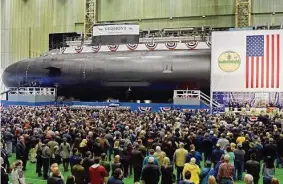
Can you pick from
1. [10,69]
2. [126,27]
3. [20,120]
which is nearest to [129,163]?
[20,120]

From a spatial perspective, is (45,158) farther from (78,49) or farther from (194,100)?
(78,49)

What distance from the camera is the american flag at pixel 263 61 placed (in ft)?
102

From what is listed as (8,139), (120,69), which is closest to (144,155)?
(8,139)

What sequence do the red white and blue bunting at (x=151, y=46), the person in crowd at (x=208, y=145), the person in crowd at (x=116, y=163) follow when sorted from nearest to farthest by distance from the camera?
the person in crowd at (x=116, y=163) < the person in crowd at (x=208, y=145) < the red white and blue bunting at (x=151, y=46)

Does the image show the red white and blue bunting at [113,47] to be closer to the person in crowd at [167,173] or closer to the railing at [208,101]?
the railing at [208,101]

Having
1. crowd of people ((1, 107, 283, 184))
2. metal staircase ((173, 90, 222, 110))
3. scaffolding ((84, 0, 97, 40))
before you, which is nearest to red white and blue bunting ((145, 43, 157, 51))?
metal staircase ((173, 90, 222, 110))

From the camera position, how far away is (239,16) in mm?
42094

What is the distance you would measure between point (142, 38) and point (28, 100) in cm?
1309

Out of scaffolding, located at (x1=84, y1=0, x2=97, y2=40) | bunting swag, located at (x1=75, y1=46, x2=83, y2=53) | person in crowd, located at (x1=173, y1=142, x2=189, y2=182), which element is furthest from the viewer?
scaffolding, located at (x1=84, y1=0, x2=97, y2=40)

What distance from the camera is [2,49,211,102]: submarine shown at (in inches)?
1406

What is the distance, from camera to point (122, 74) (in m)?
37.7

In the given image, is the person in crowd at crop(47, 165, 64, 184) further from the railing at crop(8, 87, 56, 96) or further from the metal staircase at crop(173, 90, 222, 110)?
the railing at crop(8, 87, 56, 96)

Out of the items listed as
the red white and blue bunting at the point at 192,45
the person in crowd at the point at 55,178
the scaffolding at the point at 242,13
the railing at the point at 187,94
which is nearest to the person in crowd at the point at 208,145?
the person in crowd at the point at 55,178

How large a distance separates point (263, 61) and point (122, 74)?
12379 millimetres
